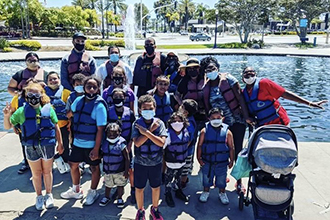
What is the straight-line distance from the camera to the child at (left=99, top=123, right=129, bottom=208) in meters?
3.91

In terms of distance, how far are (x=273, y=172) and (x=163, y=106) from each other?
1778mm

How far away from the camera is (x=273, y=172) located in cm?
346

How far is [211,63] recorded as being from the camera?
4.44 meters

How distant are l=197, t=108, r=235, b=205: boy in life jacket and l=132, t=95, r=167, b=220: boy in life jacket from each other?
0.75 m

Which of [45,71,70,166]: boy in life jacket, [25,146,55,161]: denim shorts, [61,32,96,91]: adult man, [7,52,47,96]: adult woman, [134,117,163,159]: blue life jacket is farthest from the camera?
[61,32,96,91]: adult man

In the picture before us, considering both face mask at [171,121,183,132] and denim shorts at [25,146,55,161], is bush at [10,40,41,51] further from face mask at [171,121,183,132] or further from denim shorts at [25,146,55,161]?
face mask at [171,121,183,132]

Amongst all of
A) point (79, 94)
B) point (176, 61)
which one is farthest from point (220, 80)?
point (79, 94)

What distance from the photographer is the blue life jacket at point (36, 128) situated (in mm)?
3824

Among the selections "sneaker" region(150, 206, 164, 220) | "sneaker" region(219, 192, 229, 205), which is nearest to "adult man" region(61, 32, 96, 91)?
"sneaker" region(150, 206, 164, 220)

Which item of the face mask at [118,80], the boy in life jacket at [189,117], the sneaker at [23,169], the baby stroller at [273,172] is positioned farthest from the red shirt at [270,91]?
the sneaker at [23,169]

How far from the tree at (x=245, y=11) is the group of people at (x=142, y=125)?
36.5 metres

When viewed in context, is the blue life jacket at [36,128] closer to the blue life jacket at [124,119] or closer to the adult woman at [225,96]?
the blue life jacket at [124,119]

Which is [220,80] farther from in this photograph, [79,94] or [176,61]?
[79,94]

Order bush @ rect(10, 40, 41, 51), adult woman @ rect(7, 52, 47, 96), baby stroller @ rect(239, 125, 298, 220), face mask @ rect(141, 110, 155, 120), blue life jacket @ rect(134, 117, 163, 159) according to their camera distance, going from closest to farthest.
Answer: baby stroller @ rect(239, 125, 298, 220)
face mask @ rect(141, 110, 155, 120)
blue life jacket @ rect(134, 117, 163, 159)
adult woman @ rect(7, 52, 47, 96)
bush @ rect(10, 40, 41, 51)
